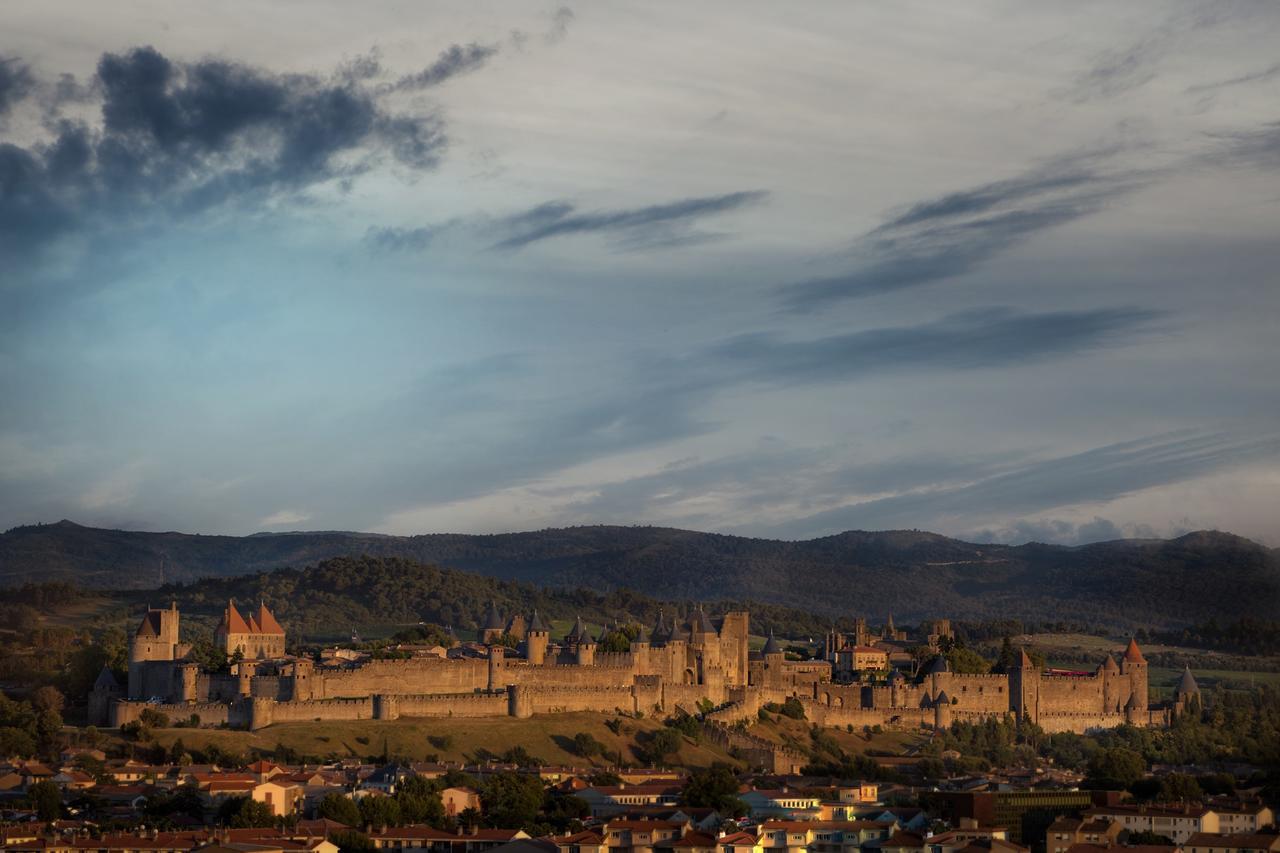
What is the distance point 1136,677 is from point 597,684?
1089 inches

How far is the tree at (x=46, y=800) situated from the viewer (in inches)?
2443

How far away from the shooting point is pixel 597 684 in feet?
Answer: 289

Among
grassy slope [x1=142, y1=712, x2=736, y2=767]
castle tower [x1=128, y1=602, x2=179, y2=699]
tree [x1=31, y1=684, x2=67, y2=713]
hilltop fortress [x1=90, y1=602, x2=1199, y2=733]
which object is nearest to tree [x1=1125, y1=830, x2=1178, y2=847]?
grassy slope [x1=142, y1=712, x2=736, y2=767]

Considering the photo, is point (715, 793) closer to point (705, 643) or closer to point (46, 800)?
point (46, 800)

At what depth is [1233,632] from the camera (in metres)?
88.4

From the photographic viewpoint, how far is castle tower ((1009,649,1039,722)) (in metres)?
98.1

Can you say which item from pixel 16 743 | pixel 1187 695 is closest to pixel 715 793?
pixel 16 743

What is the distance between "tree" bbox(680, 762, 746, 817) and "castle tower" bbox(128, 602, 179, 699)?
70.2ft

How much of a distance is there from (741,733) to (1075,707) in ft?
67.2

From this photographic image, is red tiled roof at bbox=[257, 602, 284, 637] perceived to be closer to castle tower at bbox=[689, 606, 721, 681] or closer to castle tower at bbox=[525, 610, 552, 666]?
castle tower at bbox=[525, 610, 552, 666]

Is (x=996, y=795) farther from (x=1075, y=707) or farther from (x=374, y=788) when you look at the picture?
(x=1075, y=707)

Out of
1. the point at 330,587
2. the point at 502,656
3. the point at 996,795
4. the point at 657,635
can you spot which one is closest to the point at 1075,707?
the point at 657,635

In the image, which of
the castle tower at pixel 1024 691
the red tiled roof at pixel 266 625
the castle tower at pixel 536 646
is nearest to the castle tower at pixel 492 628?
the castle tower at pixel 536 646

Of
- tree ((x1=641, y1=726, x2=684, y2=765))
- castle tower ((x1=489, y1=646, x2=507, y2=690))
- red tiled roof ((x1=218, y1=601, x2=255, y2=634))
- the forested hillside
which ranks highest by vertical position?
the forested hillside
